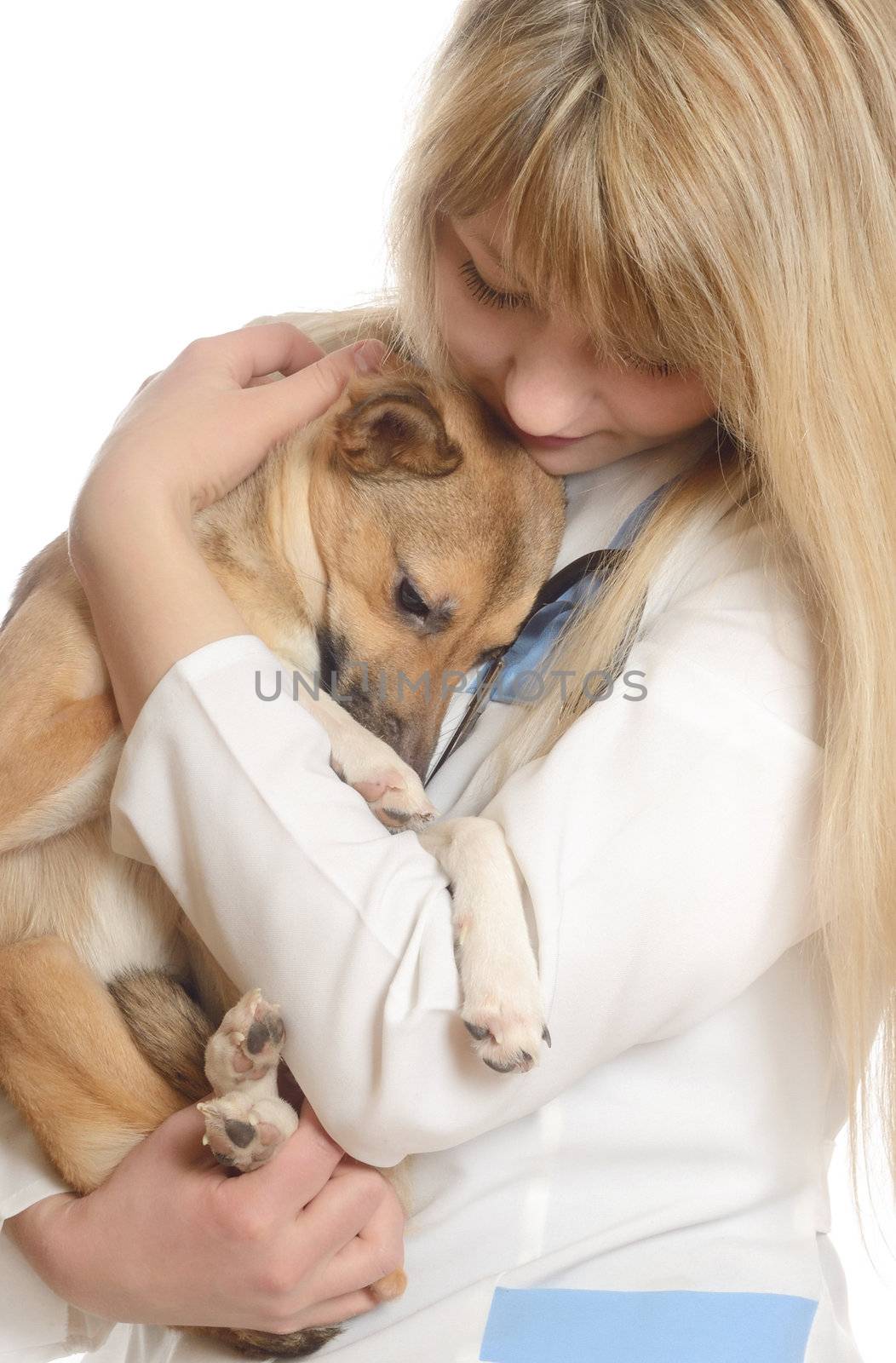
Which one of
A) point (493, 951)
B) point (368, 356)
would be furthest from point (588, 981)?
point (368, 356)

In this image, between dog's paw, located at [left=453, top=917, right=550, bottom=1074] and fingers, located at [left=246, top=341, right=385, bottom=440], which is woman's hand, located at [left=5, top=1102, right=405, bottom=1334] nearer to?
dog's paw, located at [left=453, top=917, right=550, bottom=1074]

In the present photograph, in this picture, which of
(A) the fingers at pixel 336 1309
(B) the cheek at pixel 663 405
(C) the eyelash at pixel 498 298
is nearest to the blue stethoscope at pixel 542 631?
(B) the cheek at pixel 663 405

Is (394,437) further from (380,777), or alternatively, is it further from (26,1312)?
(26,1312)

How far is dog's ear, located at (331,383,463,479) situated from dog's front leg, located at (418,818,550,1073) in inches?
41.4

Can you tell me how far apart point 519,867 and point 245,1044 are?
0.44 m

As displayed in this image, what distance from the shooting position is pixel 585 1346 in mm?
1653

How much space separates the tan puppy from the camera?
66.7 inches

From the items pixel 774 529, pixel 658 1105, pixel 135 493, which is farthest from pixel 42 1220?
pixel 774 529

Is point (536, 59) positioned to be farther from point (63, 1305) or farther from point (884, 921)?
point (63, 1305)

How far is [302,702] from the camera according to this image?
7.41 feet

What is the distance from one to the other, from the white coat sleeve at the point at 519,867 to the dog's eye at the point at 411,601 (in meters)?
0.84

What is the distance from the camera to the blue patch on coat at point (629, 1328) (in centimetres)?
165

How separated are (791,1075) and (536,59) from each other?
5.14ft

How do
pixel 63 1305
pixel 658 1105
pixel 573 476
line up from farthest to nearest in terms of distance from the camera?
pixel 573 476 → pixel 63 1305 → pixel 658 1105
